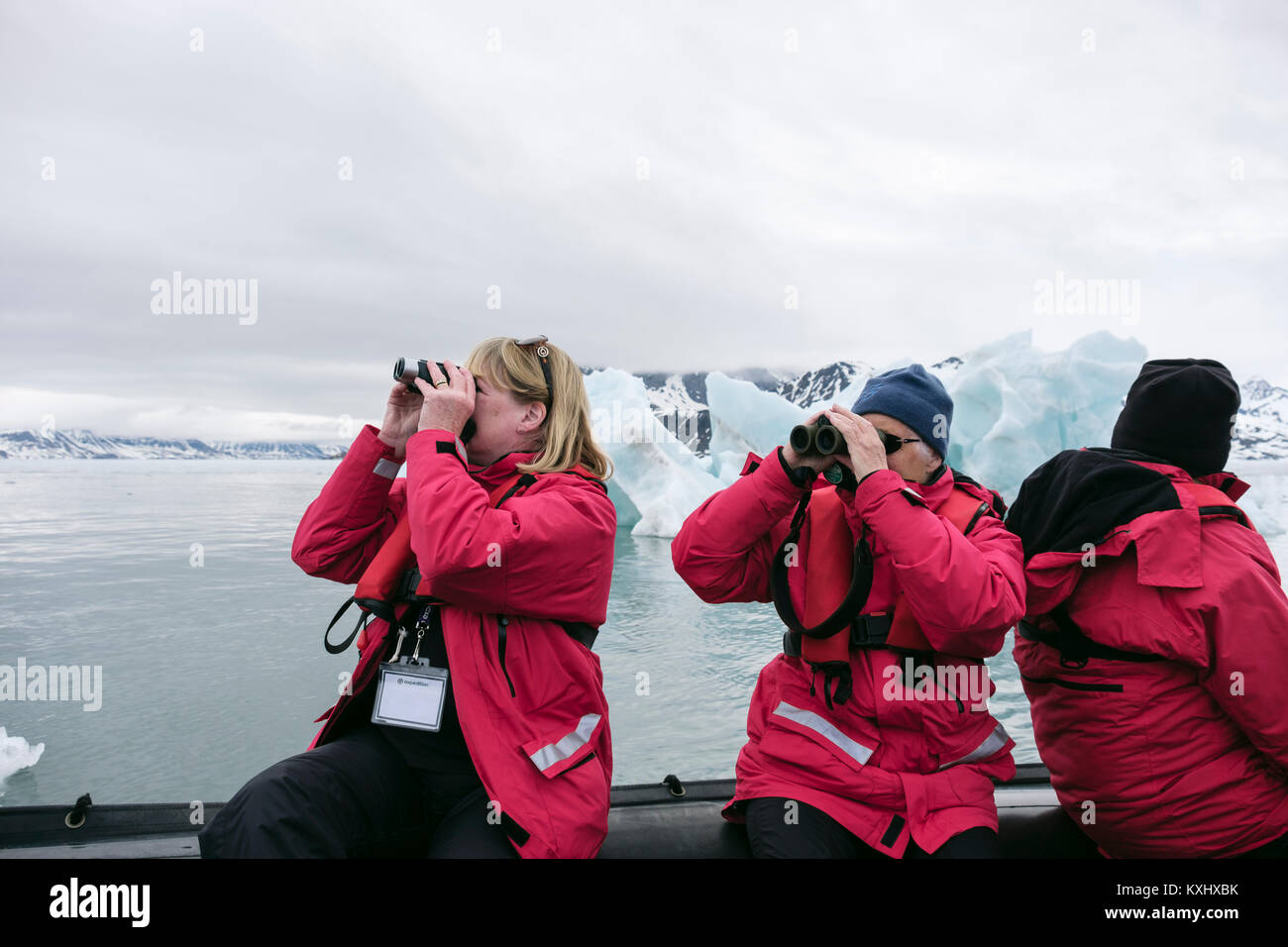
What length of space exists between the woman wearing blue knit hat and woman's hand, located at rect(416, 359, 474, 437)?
0.58m

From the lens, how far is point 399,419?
6.49ft

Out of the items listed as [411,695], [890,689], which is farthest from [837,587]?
[411,695]

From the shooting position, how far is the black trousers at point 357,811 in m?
1.42

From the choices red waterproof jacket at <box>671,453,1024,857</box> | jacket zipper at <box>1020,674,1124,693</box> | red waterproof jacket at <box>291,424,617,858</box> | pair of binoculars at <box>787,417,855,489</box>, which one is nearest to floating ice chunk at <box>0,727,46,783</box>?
red waterproof jacket at <box>291,424,617,858</box>

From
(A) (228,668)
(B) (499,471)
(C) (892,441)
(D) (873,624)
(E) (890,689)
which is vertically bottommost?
(A) (228,668)

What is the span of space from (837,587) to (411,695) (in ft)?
3.16

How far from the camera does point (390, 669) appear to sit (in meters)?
1.73

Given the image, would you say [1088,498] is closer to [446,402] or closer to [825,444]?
[825,444]

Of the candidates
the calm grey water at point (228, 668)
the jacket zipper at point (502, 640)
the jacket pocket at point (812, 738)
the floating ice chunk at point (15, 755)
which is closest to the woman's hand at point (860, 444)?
the jacket pocket at point (812, 738)

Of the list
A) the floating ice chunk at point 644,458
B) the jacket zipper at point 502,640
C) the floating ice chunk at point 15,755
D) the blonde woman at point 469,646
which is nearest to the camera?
the blonde woman at point 469,646

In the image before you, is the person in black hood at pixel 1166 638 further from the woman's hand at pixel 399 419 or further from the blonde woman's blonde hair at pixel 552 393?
the woman's hand at pixel 399 419

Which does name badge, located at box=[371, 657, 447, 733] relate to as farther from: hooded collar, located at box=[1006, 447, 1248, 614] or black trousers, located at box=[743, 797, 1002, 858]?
hooded collar, located at box=[1006, 447, 1248, 614]

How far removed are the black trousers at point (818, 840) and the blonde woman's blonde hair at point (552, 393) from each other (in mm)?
847
